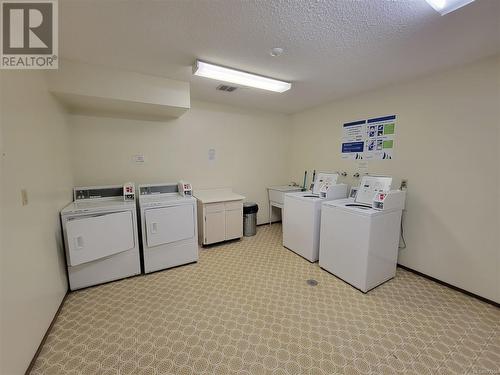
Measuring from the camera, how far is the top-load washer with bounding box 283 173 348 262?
2.94 metres

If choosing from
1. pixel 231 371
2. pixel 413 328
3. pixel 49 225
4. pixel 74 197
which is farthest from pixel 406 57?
pixel 74 197

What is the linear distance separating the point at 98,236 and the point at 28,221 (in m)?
0.79

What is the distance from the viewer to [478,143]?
217 cm

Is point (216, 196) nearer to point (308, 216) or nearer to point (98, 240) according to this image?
point (308, 216)

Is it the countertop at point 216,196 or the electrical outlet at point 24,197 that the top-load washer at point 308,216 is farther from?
the electrical outlet at point 24,197

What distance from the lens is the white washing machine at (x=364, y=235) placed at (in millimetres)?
2279

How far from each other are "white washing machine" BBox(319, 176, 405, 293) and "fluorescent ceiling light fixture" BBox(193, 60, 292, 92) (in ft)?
5.48

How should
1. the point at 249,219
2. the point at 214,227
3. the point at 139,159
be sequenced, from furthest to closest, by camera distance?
the point at 249,219, the point at 214,227, the point at 139,159

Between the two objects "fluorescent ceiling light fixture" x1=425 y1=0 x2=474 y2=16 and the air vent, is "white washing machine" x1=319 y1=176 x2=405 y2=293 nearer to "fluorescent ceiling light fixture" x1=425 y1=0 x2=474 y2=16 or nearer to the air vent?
"fluorescent ceiling light fixture" x1=425 y1=0 x2=474 y2=16

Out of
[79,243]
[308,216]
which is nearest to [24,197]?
[79,243]

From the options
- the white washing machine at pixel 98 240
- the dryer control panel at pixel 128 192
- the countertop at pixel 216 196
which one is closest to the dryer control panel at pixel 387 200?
the countertop at pixel 216 196

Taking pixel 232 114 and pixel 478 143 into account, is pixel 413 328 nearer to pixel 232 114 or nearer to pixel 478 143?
pixel 478 143

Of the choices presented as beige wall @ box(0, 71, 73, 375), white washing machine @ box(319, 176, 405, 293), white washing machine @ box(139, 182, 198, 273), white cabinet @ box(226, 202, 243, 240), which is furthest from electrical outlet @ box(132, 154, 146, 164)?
white washing machine @ box(319, 176, 405, 293)

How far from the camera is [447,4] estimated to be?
1374 mm
